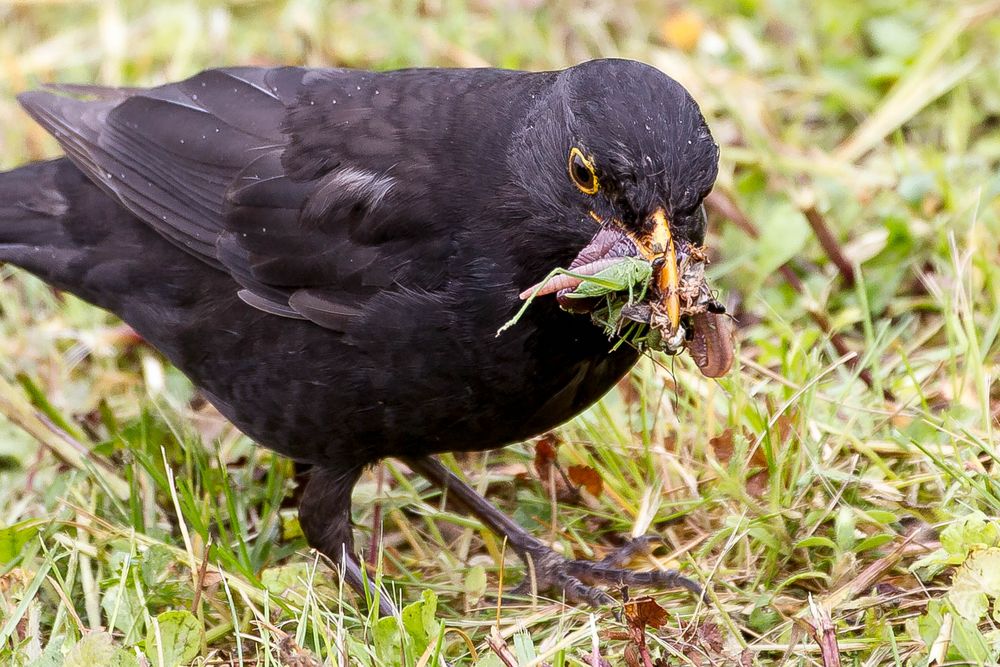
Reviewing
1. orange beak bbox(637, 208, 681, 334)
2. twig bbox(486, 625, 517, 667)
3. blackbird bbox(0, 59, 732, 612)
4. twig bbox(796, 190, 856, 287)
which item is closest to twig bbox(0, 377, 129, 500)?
blackbird bbox(0, 59, 732, 612)

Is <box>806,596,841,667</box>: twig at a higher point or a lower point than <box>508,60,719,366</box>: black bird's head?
lower

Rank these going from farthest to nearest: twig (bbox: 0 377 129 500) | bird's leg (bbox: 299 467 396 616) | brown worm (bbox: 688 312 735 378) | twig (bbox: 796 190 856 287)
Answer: twig (bbox: 796 190 856 287)
twig (bbox: 0 377 129 500)
bird's leg (bbox: 299 467 396 616)
brown worm (bbox: 688 312 735 378)

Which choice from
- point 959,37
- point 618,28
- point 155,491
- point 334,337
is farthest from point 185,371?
point 959,37

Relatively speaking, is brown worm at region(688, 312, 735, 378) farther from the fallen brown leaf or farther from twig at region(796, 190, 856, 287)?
twig at region(796, 190, 856, 287)

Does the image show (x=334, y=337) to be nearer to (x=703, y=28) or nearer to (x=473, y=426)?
(x=473, y=426)

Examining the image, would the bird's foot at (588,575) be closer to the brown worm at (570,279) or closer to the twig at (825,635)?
the twig at (825,635)

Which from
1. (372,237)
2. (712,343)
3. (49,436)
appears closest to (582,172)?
(712,343)

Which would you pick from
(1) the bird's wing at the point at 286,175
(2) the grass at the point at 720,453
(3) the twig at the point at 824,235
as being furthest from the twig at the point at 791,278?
(1) the bird's wing at the point at 286,175
